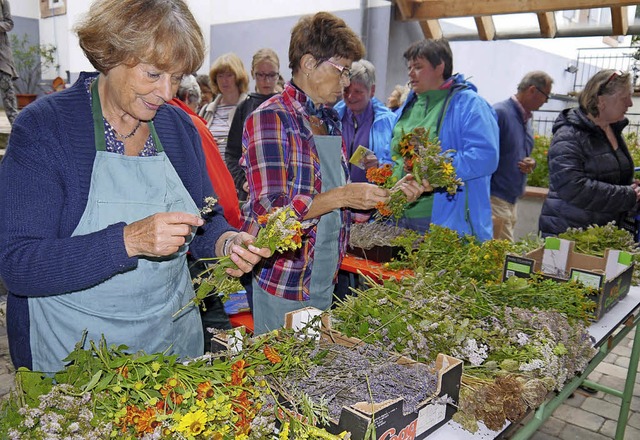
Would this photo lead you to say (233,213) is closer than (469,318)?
No

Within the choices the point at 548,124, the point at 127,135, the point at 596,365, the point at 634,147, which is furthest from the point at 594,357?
the point at 548,124

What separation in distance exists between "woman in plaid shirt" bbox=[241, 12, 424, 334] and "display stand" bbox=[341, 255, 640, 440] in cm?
27

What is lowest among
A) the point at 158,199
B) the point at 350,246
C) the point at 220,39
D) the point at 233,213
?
the point at 350,246

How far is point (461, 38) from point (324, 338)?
6.58 metres

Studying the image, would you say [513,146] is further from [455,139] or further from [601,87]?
[455,139]

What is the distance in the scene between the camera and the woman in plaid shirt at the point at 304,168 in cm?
216

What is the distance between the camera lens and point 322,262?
2436 millimetres

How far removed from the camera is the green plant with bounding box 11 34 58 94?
11.4 meters

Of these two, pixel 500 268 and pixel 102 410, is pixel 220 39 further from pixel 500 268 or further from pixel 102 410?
pixel 102 410

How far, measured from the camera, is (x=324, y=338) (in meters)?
1.77

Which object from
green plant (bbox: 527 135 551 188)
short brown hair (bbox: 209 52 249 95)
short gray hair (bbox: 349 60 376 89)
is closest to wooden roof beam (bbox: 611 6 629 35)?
green plant (bbox: 527 135 551 188)

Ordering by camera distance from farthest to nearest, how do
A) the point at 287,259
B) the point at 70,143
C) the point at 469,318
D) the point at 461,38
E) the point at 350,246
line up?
the point at 461,38, the point at 350,246, the point at 287,259, the point at 469,318, the point at 70,143

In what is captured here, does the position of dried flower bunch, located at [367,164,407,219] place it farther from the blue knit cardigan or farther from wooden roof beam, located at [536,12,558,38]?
wooden roof beam, located at [536,12,558,38]

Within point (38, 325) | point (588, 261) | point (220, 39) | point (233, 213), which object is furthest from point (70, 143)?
point (220, 39)
